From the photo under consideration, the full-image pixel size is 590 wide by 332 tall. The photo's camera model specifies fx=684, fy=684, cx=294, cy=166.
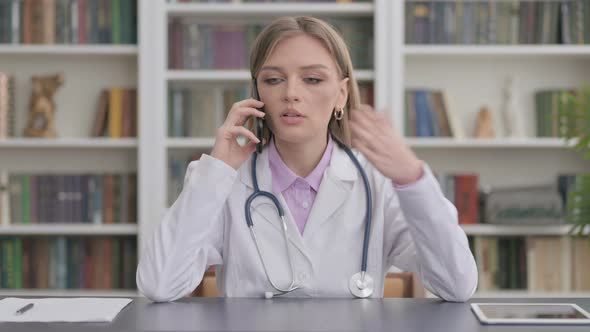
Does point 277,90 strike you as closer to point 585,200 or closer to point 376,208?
point 376,208

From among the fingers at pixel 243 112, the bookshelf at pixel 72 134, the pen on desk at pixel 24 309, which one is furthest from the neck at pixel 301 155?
the bookshelf at pixel 72 134

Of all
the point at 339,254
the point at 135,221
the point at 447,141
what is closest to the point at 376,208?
the point at 339,254

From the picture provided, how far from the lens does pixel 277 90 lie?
1.51 m

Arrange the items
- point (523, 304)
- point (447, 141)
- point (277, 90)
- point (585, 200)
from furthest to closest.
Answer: point (447, 141)
point (585, 200)
point (277, 90)
point (523, 304)

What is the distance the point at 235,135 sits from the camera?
1518 mm

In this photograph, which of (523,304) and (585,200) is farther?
(585,200)

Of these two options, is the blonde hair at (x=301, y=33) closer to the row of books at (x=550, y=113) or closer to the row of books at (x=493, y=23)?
the row of books at (x=493, y=23)

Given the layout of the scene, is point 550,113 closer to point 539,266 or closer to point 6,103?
point 539,266

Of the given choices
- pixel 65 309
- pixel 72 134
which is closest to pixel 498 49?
pixel 72 134

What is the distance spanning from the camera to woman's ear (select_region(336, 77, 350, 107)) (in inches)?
62.9

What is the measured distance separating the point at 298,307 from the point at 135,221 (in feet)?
7.15

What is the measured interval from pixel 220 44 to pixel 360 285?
6.70 ft

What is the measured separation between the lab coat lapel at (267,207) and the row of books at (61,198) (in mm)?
1796

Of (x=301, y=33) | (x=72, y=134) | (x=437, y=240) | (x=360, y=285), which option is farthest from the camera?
(x=72, y=134)
